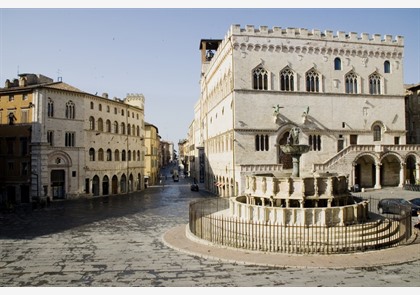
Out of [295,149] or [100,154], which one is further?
[100,154]

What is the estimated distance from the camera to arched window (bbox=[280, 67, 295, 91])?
123 feet

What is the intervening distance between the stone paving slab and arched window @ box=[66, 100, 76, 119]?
29.3 m

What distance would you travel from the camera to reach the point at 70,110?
3994cm

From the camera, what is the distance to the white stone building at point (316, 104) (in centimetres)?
3609

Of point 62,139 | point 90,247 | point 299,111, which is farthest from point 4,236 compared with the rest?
point 299,111

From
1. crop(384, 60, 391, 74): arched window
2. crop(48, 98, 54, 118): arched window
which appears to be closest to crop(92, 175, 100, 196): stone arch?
crop(48, 98, 54, 118): arched window

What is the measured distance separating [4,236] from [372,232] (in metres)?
18.6

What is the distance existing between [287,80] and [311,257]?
27.2m

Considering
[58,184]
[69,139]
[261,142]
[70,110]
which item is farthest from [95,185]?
[261,142]

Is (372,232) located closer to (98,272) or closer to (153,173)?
(98,272)

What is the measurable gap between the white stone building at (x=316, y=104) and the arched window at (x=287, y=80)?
4.2 inches

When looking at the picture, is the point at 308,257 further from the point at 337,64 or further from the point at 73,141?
the point at 73,141

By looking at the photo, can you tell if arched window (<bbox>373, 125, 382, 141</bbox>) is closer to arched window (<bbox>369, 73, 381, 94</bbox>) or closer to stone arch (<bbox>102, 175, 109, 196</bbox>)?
arched window (<bbox>369, 73, 381, 94</bbox>)

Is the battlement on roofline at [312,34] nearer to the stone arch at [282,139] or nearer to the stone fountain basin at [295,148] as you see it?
the stone arch at [282,139]
